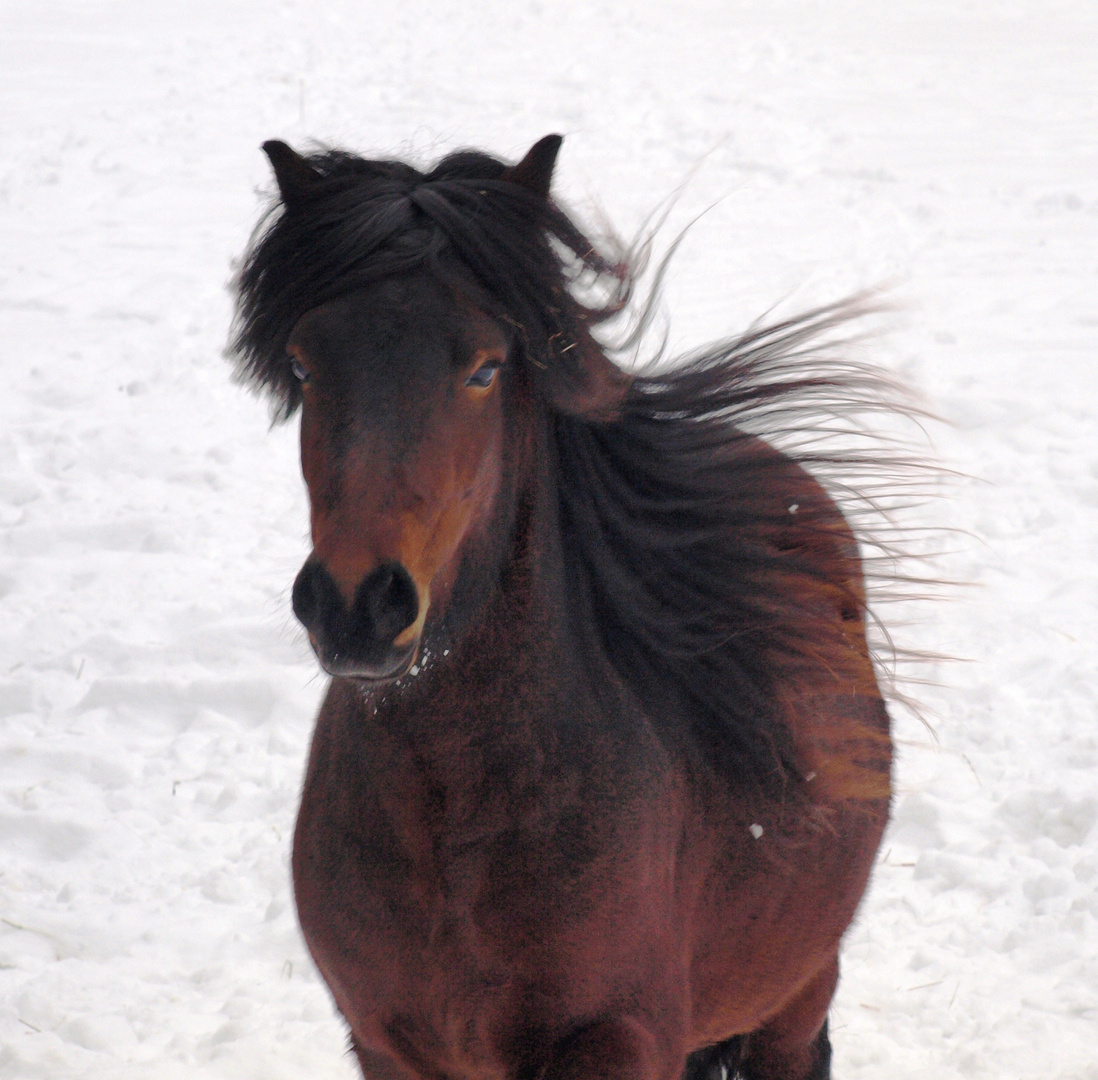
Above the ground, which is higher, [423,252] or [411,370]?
[423,252]

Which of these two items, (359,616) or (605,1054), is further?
(605,1054)

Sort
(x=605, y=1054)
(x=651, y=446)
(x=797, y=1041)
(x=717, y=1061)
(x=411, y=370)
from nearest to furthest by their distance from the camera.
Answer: (x=411, y=370) → (x=605, y=1054) → (x=651, y=446) → (x=797, y=1041) → (x=717, y=1061)

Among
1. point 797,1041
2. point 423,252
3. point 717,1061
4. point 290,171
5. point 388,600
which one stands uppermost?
point 290,171

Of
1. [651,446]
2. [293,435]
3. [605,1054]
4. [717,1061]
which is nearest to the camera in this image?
[605,1054]

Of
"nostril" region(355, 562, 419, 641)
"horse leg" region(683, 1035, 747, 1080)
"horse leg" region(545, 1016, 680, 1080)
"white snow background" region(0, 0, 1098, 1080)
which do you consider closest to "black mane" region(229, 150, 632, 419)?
"nostril" region(355, 562, 419, 641)

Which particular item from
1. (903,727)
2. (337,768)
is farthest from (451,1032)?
(903,727)

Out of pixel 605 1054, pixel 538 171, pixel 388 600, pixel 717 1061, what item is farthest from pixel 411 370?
pixel 717 1061

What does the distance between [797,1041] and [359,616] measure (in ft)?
5.69

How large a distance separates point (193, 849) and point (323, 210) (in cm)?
247

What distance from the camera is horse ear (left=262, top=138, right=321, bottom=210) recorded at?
1789 mm

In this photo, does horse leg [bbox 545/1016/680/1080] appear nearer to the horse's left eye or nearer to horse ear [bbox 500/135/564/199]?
the horse's left eye

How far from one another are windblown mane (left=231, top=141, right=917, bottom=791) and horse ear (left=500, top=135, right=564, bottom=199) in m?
0.02

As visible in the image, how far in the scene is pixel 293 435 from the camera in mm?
5738

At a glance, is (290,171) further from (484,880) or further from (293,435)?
(293,435)
